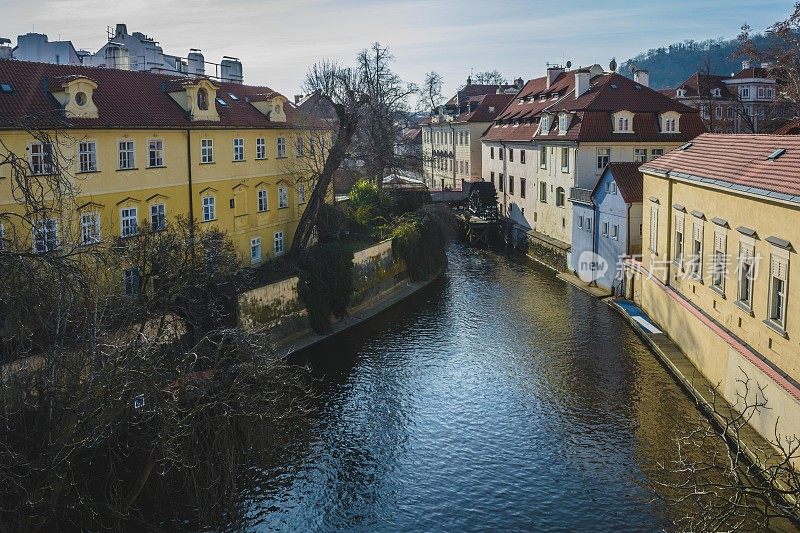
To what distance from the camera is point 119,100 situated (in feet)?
77.3

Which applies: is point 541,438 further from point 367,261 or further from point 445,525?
point 367,261

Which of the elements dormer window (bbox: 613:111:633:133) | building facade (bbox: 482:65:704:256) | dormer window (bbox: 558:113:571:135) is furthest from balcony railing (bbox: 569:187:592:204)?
dormer window (bbox: 558:113:571:135)

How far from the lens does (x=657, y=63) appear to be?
15725 centimetres

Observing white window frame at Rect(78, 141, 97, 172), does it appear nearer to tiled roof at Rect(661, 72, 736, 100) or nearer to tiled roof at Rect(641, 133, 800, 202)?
tiled roof at Rect(641, 133, 800, 202)

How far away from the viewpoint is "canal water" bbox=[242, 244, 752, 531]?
541 inches

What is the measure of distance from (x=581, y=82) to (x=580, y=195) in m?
9.69

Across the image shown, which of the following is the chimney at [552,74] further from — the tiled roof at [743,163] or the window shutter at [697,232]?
the window shutter at [697,232]

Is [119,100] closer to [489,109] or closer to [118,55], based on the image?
[118,55]

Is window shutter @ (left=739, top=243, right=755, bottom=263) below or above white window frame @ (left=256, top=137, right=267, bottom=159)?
below

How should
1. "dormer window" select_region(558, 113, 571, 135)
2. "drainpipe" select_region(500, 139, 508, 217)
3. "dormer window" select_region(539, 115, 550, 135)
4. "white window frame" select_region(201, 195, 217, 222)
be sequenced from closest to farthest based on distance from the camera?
"white window frame" select_region(201, 195, 217, 222)
"dormer window" select_region(558, 113, 571, 135)
"dormer window" select_region(539, 115, 550, 135)
"drainpipe" select_region(500, 139, 508, 217)

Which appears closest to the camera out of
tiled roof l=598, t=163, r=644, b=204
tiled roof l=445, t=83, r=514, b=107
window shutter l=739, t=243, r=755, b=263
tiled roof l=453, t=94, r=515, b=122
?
window shutter l=739, t=243, r=755, b=263

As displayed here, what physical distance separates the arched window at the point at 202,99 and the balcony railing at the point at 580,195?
1494 cm

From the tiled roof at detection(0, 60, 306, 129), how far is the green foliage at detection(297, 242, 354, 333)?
538cm

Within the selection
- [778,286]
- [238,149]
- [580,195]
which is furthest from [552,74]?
[778,286]
